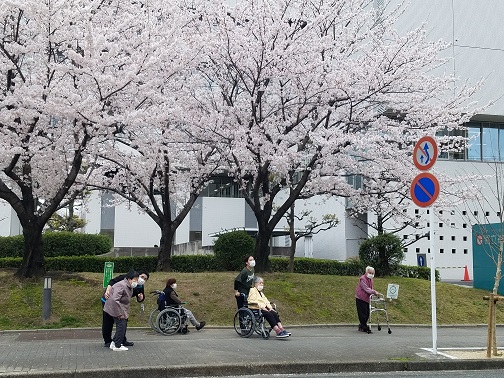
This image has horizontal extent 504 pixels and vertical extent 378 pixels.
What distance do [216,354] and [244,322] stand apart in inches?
91.3

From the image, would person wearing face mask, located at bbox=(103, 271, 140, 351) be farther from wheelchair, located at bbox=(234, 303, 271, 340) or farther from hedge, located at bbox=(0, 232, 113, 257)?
hedge, located at bbox=(0, 232, 113, 257)

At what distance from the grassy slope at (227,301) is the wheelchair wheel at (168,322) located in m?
1.45

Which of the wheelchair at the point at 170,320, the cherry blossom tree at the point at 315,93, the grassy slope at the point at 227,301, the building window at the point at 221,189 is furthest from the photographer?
the building window at the point at 221,189

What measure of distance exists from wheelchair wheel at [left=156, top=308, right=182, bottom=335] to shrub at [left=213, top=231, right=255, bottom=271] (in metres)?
6.84

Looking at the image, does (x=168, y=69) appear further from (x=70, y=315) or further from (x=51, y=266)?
(x=51, y=266)

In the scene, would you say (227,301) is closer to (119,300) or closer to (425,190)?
(119,300)

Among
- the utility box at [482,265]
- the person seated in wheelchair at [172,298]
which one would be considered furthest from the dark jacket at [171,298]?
the utility box at [482,265]

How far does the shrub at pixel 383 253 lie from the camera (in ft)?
64.3

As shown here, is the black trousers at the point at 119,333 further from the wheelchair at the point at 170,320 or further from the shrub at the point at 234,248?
the shrub at the point at 234,248

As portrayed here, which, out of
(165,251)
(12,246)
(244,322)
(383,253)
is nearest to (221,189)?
(12,246)

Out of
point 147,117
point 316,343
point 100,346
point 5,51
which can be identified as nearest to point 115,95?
point 147,117

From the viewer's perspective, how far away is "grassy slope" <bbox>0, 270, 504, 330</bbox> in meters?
13.2

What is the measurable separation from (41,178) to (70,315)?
540 centimetres

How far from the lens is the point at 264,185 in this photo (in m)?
18.1
